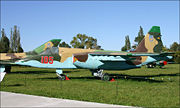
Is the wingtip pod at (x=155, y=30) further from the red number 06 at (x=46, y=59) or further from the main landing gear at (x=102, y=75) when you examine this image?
the red number 06 at (x=46, y=59)

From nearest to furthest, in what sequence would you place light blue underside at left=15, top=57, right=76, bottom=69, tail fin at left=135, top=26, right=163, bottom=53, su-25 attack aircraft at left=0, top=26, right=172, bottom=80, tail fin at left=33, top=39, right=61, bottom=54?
light blue underside at left=15, top=57, right=76, bottom=69, su-25 attack aircraft at left=0, top=26, right=172, bottom=80, tail fin at left=33, top=39, right=61, bottom=54, tail fin at left=135, top=26, right=163, bottom=53

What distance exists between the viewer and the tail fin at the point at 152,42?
2022 cm

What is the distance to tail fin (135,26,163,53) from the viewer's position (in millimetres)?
20219

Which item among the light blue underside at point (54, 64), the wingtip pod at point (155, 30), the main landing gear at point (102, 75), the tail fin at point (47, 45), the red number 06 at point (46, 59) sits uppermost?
the wingtip pod at point (155, 30)

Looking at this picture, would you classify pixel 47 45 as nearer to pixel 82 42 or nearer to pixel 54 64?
pixel 54 64

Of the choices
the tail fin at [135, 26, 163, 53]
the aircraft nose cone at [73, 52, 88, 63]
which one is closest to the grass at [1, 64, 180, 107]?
the aircraft nose cone at [73, 52, 88, 63]

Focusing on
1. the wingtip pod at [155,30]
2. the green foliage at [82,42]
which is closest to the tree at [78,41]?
the green foliage at [82,42]

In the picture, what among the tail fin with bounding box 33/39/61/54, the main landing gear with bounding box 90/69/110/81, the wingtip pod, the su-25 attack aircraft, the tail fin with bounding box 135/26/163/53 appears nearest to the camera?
the su-25 attack aircraft

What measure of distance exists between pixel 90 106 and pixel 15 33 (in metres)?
69.9

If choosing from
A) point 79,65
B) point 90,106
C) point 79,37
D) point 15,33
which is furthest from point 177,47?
point 90,106

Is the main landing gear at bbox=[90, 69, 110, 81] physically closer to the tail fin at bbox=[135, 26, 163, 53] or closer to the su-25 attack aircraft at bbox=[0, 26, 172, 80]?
the su-25 attack aircraft at bbox=[0, 26, 172, 80]

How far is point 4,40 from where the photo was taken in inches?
2589

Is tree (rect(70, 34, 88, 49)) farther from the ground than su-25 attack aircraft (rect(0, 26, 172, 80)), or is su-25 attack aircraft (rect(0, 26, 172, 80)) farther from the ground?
tree (rect(70, 34, 88, 49))

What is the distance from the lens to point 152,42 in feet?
66.9
